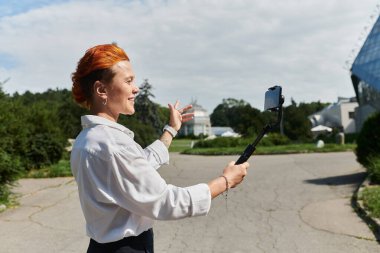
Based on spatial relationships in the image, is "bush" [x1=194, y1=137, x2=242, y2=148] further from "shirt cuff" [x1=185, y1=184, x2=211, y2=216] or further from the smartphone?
"shirt cuff" [x1=185, y1=184, x2=211, y2=216]

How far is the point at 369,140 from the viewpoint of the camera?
11.8 metres

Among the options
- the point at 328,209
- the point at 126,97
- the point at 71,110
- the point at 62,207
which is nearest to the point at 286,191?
the point at 328,209

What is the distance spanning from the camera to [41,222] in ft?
24.6

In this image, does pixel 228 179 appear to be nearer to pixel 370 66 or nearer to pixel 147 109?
pixel 147 109

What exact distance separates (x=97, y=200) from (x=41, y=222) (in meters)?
6.10

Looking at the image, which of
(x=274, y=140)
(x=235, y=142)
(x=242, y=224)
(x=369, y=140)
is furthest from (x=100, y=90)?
(x=274, y=140)

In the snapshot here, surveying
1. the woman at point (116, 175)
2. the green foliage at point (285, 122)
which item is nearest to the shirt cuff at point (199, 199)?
the woman at point (116, 175)

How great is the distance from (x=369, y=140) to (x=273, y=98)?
10646 mm

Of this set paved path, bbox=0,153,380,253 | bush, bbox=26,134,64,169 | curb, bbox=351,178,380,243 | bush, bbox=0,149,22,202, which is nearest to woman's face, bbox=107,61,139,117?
paved path, bbox=0,153,380,253

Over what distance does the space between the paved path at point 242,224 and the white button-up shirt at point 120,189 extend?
3911mm

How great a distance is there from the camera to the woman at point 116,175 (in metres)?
1.79

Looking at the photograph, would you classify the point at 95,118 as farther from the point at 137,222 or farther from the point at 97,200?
the point at 137,222

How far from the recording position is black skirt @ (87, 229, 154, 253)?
1958 millimetres

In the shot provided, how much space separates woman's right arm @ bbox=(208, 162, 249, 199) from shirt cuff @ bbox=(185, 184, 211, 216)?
50 mm
